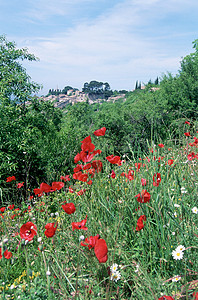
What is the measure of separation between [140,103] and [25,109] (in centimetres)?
568

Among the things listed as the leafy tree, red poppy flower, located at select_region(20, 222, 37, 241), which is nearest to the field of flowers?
red poppy flower, located at select_region(20, 222, 37, 241)

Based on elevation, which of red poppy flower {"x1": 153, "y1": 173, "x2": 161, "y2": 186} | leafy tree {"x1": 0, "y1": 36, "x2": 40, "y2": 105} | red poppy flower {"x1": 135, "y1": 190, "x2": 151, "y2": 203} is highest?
leafy tree {"x1": 0, "y1": 36, "x2": 40, "y2": 105}

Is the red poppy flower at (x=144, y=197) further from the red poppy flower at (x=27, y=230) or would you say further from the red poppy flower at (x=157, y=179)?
the red poppy flower at (x=27, y=230)

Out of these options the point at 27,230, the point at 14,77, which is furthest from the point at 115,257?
the point at 14,77

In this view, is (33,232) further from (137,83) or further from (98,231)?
(137,83)

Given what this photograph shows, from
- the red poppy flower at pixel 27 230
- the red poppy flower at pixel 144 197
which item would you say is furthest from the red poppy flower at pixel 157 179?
the red poppy flower at pixel 27 230

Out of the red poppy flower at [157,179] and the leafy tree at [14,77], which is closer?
the red poppy flower at [157,179]

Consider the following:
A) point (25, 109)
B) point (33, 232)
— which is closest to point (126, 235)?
point (33, 232)

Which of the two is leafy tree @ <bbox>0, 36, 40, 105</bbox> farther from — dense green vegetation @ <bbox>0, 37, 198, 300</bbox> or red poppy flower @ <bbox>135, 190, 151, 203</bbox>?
red poppy flower @ <bbox>135, 190, 151, 203</bbox>

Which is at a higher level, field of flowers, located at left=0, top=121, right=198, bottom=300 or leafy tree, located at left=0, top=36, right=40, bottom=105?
leafy tree, located at left=0, top=36, right=40, bottom=105

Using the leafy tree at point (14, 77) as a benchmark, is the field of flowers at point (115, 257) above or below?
below

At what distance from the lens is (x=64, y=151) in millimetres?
8969

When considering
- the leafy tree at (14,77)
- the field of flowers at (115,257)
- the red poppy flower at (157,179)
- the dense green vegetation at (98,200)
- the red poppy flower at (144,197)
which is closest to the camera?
the field of flowers at (115,257)

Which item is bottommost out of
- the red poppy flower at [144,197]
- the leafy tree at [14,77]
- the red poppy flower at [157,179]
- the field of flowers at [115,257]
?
the field of flowers at [115,257]
